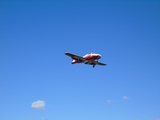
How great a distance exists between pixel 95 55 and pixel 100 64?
10641mm

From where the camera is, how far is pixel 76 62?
110 m

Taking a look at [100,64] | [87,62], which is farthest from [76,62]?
[100,64]

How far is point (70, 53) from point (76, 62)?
515 centimetres

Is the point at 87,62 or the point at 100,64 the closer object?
the point at 87,62

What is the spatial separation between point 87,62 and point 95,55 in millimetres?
4220

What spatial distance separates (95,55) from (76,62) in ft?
26.2

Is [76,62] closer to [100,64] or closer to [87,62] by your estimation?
[87,62]

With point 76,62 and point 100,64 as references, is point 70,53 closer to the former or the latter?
point 76,62

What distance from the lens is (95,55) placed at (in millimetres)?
107438

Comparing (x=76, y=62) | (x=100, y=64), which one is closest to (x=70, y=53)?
(x=76, y=62)

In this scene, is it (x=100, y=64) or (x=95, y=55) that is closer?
(x=95, y=55)

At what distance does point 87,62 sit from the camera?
109125 mm

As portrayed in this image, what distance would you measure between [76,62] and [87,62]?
4272mm

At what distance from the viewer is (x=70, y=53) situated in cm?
10700
